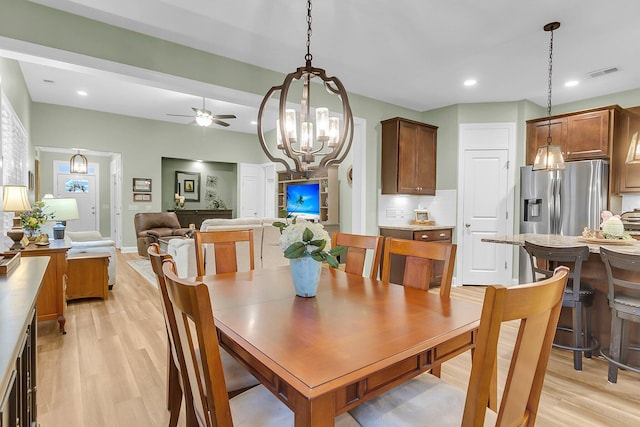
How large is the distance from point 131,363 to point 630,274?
3.80 metres

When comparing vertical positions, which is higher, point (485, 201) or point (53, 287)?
point (485, 201)

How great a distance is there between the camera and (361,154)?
15.8 ft

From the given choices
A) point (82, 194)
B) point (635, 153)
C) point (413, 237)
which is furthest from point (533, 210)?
point (82, 194)

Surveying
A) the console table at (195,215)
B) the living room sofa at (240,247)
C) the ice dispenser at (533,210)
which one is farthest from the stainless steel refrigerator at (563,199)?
the console table at (195,215)

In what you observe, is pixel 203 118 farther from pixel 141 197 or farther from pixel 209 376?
pixel 209 376

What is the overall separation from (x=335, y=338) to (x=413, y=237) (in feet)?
12.2

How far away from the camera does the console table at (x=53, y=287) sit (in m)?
3.11

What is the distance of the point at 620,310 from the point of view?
2289mm

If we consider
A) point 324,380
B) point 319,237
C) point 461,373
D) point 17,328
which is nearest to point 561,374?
point 461,373

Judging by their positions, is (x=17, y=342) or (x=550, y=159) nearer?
(x=17, y=342)

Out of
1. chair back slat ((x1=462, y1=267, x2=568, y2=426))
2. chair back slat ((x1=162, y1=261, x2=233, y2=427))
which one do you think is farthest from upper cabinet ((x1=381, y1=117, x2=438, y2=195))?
A: chair back slat ((x1=162, y1=261, x2=233, y2=427))

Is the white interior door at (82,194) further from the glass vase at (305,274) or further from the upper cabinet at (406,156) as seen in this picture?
the glass vase at (305,274)

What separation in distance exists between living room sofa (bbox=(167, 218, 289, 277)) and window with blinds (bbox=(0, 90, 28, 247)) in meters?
1.58

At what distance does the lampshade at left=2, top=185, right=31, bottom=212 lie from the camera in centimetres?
273
